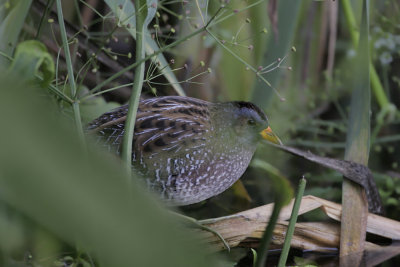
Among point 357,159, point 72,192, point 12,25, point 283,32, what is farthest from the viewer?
point 283,32

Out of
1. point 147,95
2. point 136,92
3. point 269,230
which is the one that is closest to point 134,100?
point 136,92

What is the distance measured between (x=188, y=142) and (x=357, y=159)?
517 mm

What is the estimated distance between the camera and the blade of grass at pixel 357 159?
4.64 feet

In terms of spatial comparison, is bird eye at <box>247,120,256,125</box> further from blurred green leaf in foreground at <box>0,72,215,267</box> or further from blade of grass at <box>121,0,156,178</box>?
blurred green leaf in foreground at <box>0,72,215,267</box>

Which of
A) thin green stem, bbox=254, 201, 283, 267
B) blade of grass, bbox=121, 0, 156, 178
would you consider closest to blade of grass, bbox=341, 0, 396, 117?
blade of grass, bbox=121, 0, 156, 178

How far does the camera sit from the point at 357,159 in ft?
4.93

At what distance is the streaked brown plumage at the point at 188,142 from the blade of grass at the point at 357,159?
252mm

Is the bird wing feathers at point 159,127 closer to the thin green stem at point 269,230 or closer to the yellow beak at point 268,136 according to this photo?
the yellow beak at point 268,136

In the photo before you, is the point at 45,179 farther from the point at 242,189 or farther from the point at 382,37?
the point at 382,37

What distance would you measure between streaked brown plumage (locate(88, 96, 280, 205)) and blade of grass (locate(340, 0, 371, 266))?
0.25m

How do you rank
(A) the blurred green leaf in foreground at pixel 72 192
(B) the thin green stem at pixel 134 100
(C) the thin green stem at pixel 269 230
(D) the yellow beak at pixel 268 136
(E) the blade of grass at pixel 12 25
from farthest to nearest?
1. (D) the yellow beak at pixel 268 136
2. (E) the blade of grass at pixel 12 25
3. (B) the thin green stem at pixel 134 100
4. (C) the thin green stem at pixel 269 230
5. (A) the blurred green leaf in foreground at pixel 72 192

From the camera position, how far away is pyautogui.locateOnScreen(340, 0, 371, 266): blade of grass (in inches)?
55.7

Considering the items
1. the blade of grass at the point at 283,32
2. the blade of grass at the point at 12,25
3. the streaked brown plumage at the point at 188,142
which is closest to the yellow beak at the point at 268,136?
the streaked brown plumage at the point at 188,142

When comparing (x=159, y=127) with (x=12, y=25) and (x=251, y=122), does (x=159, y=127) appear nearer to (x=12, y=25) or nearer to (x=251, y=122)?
(x=251, y=122)
